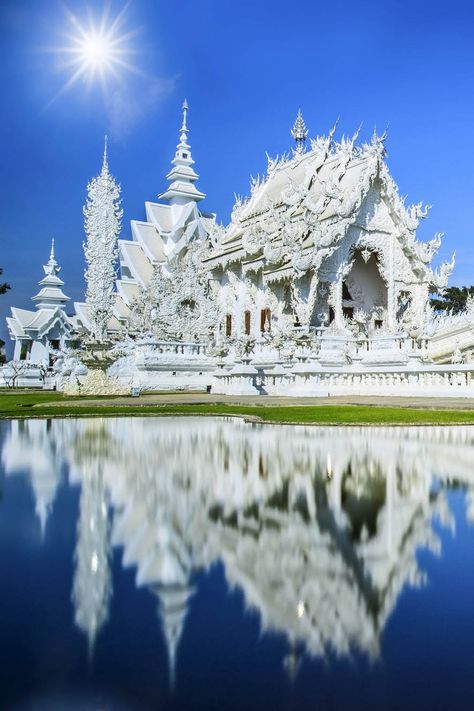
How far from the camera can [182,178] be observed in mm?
42219

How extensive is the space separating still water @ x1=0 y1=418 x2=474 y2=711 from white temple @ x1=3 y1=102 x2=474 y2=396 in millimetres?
12068

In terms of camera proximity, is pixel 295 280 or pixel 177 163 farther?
pixel 177 163

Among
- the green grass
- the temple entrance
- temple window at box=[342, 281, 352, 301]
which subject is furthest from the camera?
temple window at box=[342, 281, 352, 301]

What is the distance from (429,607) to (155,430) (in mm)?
6691

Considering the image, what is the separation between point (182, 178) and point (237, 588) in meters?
41.6

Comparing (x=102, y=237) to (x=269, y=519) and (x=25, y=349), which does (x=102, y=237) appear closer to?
(x=25, y=349)

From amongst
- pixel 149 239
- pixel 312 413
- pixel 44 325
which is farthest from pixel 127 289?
pixel 312 413

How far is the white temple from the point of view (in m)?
18.9

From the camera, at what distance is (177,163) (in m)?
43.1

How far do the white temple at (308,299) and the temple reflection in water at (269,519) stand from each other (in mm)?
10408

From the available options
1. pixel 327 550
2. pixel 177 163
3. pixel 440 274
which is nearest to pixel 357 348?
pixel 440 274

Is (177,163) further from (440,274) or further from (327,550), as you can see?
(327,550)

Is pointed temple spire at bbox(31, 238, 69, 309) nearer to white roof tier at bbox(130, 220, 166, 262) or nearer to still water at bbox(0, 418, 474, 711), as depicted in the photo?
white roof tier at bbox(130, 220, 166, 262)

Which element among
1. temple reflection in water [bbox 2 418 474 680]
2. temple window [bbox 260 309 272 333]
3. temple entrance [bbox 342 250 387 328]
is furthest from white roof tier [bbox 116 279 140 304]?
temple reflection in water [bbox 2 418 474 680]
